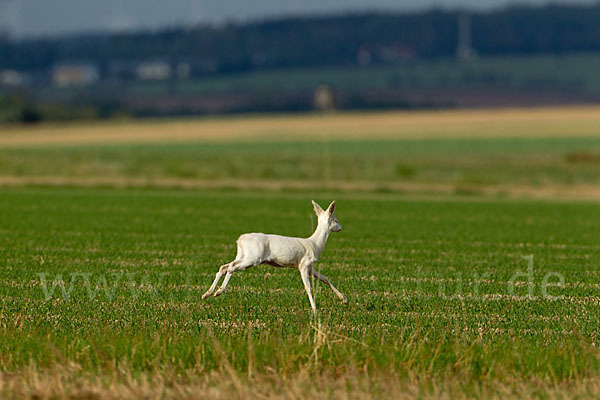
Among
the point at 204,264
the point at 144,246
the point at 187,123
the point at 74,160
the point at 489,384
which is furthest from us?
the point at 187,123

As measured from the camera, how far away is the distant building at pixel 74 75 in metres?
185

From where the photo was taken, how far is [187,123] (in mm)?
138875

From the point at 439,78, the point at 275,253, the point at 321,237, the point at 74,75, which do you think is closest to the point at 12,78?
the point at 74,75

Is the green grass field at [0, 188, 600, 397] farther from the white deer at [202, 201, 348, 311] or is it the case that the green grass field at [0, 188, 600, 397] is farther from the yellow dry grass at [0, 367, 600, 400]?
the white deer at [202, 201, 348, 311]

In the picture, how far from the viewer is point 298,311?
14.9m

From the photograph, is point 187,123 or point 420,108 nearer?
point 187,123

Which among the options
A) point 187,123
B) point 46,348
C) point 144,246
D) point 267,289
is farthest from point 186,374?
point 187,123

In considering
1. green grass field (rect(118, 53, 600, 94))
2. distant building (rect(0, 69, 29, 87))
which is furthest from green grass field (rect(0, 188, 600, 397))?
green grass field (rect(118, 53, 600, 94))

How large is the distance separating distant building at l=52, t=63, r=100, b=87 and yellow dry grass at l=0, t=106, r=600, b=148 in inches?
1859

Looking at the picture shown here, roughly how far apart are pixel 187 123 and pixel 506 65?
263ft

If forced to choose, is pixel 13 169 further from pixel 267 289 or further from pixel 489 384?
pixel 489 384

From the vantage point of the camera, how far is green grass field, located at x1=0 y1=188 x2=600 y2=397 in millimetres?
11391

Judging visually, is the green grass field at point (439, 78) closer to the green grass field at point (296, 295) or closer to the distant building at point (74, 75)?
the distant building at point (74, 75)

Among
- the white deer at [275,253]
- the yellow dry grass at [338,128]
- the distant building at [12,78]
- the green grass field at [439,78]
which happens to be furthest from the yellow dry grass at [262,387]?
the green grass field at [439,78]
